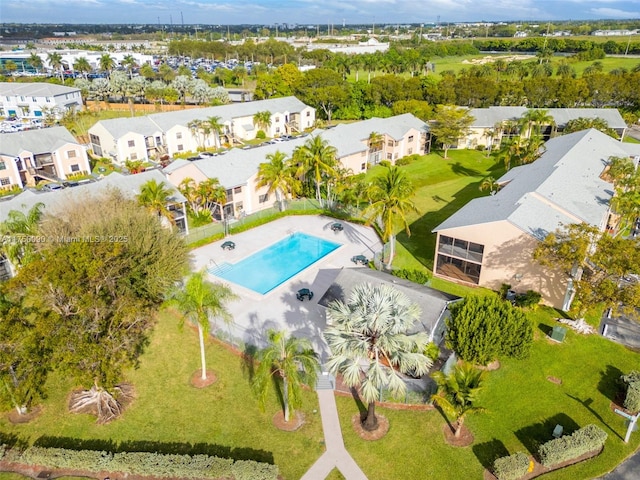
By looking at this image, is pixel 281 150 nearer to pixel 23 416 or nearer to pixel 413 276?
pixel 413 276

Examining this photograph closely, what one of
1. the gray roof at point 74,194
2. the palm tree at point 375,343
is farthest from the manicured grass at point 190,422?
the gray roof at point 74,194

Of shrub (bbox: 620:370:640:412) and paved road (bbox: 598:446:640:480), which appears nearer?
paved road (bbox: 598:446:640:480)

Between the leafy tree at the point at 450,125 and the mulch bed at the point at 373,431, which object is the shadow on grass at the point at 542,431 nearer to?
the mulch bed at the point at 373,431

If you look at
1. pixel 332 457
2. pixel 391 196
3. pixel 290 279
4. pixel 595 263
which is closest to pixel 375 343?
pixel 332 457

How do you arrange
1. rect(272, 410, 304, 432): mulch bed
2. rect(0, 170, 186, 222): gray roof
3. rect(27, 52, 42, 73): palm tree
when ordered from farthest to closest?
rect(27, 52, 42, 73): palm tree, rect(0, 170, 186, 222): gray roof, rect(272, 410, 304, 432): mulch bed

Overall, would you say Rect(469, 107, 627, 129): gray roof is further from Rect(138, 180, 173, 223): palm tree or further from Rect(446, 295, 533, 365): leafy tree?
Rect(446, 295, 533, 365): leafy tree

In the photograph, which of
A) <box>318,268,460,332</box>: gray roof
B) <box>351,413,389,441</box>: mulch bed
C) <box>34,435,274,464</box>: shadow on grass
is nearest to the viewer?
<box>34,435,274,464</box>: shadow on grass

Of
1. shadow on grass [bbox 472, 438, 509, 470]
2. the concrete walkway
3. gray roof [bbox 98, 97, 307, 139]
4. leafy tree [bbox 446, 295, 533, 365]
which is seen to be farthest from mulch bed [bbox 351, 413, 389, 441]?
gray roof [bbox 98, 97, 307, 139]
